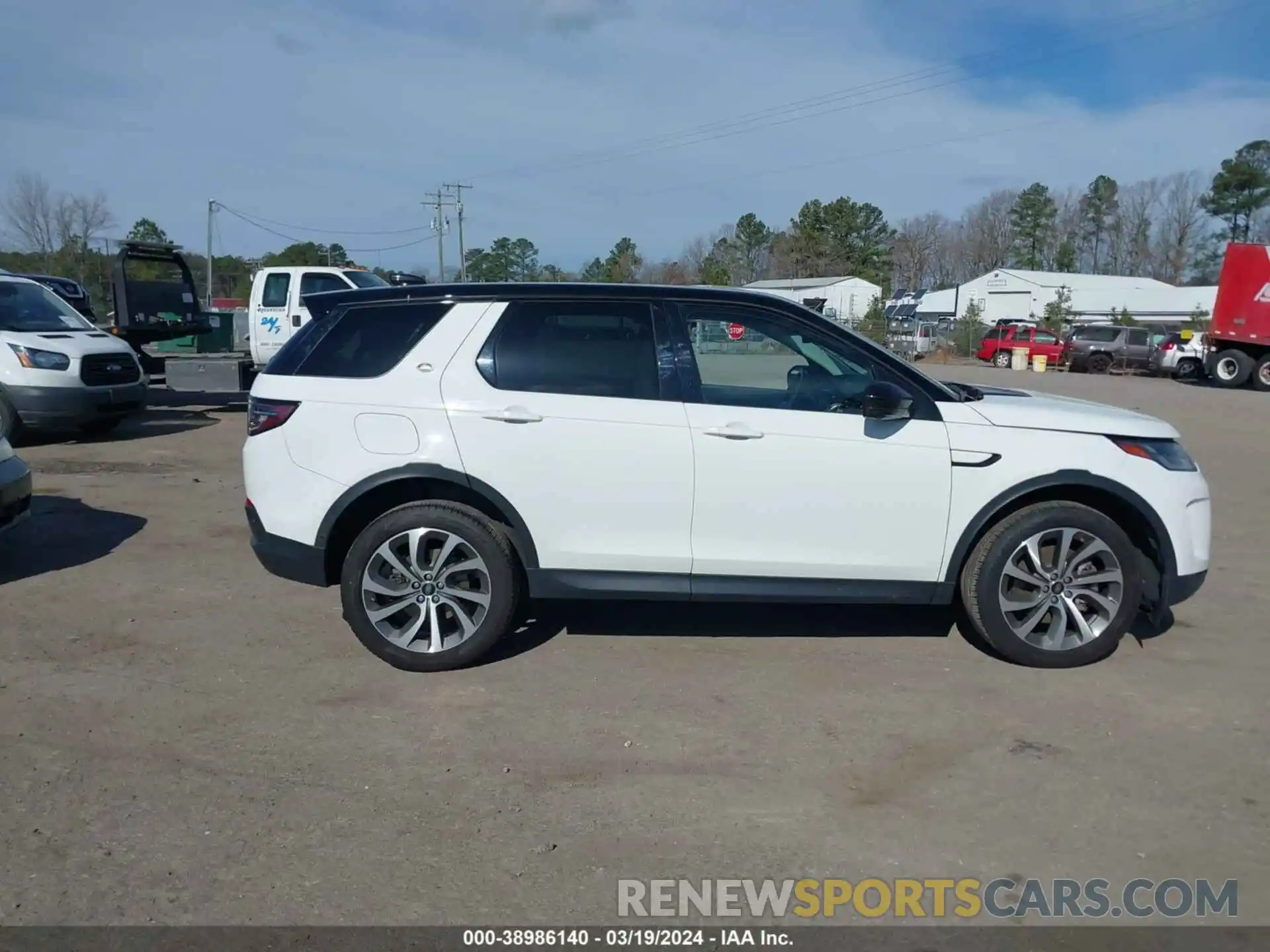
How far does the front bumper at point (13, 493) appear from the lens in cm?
640

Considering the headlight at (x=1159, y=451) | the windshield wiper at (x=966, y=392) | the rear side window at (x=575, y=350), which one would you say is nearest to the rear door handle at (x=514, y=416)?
the rear side window at (x=575, y=350)

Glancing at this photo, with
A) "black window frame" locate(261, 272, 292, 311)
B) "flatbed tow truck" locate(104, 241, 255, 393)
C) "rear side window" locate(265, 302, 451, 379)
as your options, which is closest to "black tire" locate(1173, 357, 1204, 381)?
"black window frame" locate(261, 272, 292, 311)

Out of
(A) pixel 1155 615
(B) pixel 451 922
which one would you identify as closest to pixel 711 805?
(B) pixel 451 922

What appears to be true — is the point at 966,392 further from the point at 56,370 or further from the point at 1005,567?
the point at 56,370

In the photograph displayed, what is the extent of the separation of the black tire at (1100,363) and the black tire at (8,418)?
35073 mm

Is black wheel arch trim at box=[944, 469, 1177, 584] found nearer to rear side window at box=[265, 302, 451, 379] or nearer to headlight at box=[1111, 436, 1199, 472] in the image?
headlight at box=[1111, 436, 1199, 472]

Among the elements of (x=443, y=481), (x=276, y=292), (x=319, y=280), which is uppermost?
(x=319, y=280)

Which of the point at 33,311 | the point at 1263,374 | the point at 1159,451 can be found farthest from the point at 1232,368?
the point at 33,311

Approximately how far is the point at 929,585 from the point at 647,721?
156cm

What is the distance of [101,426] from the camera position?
12656mm

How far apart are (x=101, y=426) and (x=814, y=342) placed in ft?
35.1

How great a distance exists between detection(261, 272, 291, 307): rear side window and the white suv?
12.0 m

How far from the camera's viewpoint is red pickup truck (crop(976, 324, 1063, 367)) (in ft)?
126

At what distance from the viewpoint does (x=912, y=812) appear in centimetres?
371
